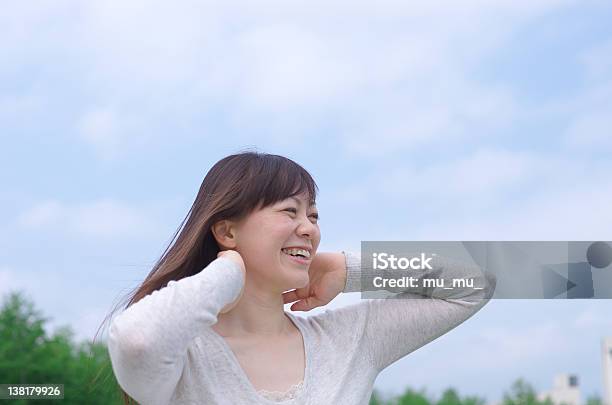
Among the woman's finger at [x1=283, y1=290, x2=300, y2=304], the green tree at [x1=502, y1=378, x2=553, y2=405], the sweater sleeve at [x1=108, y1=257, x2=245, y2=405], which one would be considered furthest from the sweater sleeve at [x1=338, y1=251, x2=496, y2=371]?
the green tree at [x1=502, y1=378, x2=553, y2=405]

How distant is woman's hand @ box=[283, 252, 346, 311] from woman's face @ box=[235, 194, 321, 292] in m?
0.16

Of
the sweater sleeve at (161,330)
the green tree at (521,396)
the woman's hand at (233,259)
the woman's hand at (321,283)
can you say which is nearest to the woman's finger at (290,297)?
the woman's hand at (321,283)

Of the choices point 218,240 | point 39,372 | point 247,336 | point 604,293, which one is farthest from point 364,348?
point 39,372

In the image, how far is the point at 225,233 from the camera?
2.05m

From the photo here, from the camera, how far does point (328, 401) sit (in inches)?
75.9

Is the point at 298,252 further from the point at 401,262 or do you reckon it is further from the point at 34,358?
the point at 34,358

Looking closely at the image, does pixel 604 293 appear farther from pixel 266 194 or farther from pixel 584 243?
pixel 266 194

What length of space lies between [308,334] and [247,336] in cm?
16

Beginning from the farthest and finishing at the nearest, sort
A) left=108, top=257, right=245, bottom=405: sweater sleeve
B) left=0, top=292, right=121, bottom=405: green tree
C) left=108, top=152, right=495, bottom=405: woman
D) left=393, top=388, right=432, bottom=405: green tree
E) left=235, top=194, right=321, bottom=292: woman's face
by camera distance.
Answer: left=393, top=388, right=432, bottom=405: green tree < left=0, top=292, right=121, bottom=405: green tree < left=235, top=194, right=321, bottom=292: woman's face < left=108, top=152, right=495, bottom=405: woman < left=108, top=257, right=245, bottom=405: sweater sleeve

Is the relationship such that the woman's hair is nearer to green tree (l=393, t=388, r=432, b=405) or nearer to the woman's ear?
the woman's ear

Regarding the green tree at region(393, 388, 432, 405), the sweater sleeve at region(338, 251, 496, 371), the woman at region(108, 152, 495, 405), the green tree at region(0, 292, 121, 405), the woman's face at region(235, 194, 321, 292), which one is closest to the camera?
the woman at region(108, 152, 495, 405)

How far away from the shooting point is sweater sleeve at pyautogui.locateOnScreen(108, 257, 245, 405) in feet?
5.47

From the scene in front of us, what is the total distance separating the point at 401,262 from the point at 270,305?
1.23 ft

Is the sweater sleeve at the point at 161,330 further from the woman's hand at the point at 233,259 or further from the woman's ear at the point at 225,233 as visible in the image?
Result: the woman's ear at the point at 225,233
